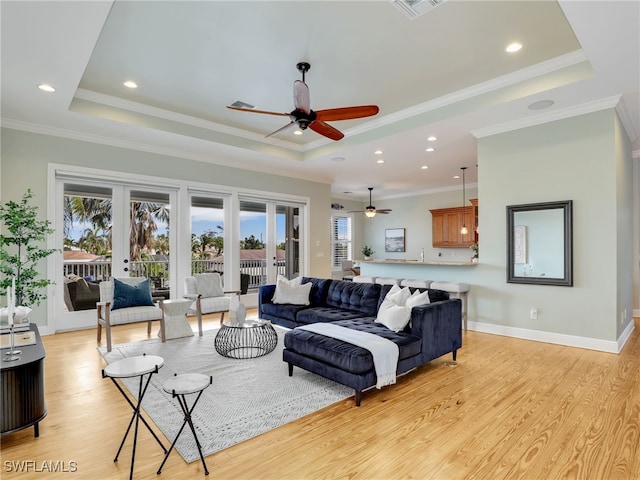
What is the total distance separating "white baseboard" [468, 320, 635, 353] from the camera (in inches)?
165

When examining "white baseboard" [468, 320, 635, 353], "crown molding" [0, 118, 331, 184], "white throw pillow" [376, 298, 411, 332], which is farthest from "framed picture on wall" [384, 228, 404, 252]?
"white throw pillow" [376, 298, 411, 332]

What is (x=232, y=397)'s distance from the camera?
291 centimetres

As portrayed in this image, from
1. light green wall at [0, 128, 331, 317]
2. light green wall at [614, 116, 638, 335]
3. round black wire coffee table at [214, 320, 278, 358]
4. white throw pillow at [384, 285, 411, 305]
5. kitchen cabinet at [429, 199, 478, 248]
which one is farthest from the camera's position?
kitchen cabinet at [429, 199, 478, 248]

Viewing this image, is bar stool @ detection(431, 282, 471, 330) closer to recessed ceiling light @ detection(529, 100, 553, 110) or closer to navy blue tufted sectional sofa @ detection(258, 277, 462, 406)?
navy blue tufted sectional sofa @ detection(258, 277, 462, 406)

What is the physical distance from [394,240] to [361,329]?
26.3 ft

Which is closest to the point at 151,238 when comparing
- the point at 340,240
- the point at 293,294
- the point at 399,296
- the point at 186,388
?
the point at 293,294

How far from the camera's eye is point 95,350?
426cm

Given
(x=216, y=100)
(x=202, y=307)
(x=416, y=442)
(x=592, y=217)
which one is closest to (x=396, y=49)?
(x=216, y=100)

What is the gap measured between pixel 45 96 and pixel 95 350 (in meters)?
2.98

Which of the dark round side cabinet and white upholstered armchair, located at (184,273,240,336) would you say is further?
white upholstered armchair, located at (184,273,240,336)

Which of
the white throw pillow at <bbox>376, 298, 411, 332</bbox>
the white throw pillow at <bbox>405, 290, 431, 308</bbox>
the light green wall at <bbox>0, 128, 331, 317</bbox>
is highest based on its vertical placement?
the light green wall at <bbox>0, 128, 331, 317</bbox>

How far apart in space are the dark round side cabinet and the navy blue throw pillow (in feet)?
7.18

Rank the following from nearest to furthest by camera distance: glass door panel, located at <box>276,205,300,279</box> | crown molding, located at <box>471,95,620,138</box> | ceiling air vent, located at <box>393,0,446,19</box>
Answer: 1. ceiling air vent, located at <box>393,0,446,19</box>
2. crown molding, located at <box>471,95,620,138</box>
3. glass door panel, located at <box>276,205,300,279</box>

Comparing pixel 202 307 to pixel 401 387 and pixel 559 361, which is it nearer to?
pixel 401 387
